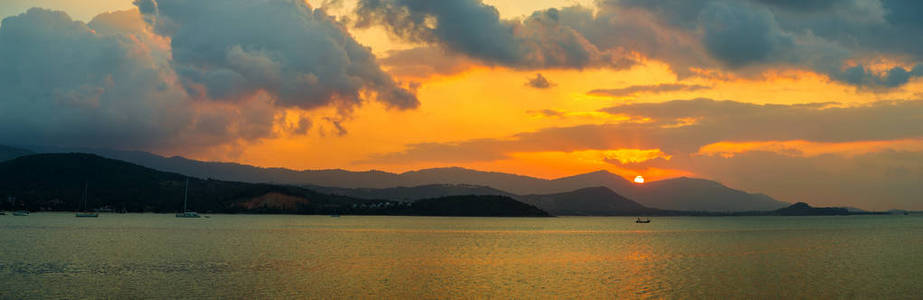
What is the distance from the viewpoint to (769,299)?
5872 centimetres

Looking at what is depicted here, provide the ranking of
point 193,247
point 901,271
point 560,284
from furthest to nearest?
point 193,247 < point 901,271 < point 560,284

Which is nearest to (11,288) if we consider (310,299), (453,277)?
(310,299)

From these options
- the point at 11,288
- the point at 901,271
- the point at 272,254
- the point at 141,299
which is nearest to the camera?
the point at 141,299

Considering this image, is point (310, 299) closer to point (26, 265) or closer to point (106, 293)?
point (106, 293)

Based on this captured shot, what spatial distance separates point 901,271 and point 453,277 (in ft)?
186

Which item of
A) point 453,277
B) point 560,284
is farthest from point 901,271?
point 453,277

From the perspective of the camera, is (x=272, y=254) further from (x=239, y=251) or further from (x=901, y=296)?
(x=901, y=296)

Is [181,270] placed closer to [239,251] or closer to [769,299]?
[239,251]

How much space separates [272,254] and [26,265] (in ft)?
112

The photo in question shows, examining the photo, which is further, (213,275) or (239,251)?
(239,251)

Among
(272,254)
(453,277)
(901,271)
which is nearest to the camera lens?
(453,277)

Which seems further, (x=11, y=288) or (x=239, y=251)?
(x=239, y=251)

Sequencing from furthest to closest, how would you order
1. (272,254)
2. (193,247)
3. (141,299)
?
(193,247) < (272,254) < (141,299)

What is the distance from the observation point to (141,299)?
52.6 metres
